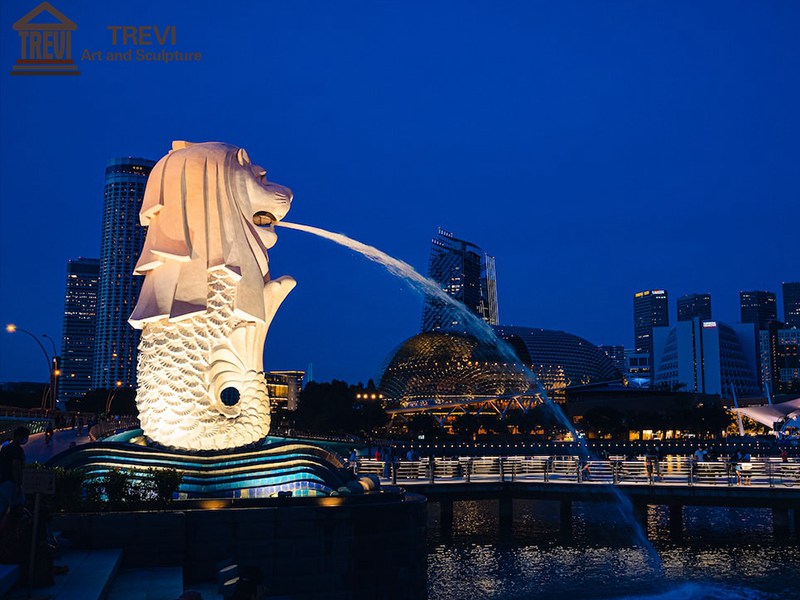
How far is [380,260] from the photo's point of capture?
2023 centimetres

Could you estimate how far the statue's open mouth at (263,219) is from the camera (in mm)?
18203

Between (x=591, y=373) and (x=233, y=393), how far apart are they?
10850 centimetres

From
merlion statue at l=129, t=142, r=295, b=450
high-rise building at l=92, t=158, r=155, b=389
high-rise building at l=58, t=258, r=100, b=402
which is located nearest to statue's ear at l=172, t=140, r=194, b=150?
merlion statue at l=129, t=142, r=295, b=450

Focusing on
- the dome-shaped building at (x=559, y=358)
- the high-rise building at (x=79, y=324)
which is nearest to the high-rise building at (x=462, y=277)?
the dome-shaped building at (x=559, y=358)

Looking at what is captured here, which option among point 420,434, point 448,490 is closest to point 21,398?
point 420,434

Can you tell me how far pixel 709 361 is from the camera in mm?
155125

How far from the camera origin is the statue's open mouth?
59.7 ft

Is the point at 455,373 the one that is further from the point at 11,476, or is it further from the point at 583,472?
the point at 11,476

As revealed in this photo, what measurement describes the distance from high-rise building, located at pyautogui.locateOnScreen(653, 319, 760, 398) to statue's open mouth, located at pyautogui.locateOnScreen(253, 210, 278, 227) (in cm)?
14248

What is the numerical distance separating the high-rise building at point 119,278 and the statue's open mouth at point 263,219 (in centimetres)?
12122

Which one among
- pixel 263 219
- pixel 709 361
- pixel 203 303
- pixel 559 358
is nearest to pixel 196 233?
pixel 203 303

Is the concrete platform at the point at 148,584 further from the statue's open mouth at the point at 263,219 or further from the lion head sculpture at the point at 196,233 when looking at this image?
the statue's open mouth at the point at 263,219

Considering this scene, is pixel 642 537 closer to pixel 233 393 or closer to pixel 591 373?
pixel 233 393

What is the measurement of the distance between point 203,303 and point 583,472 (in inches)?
695
